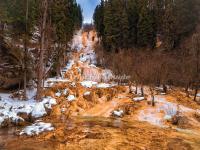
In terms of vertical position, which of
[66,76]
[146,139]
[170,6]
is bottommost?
[146,139]

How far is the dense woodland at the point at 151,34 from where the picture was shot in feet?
112

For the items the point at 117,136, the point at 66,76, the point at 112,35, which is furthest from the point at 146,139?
the point at 112,35

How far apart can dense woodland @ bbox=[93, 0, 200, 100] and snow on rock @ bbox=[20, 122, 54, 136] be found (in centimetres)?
1459

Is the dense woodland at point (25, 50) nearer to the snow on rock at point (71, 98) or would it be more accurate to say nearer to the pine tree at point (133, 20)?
the snow on rock at point (71, 98)

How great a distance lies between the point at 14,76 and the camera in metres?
29.5

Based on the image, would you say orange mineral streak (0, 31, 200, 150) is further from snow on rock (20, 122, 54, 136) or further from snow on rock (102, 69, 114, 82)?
snow on rock (102, 69, 114, 82)

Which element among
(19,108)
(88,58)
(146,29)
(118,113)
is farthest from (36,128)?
(88,58)

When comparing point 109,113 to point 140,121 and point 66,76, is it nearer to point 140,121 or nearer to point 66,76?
point 140,121

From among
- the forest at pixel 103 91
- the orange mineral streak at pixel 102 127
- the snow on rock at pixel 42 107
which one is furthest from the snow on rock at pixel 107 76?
the snow on rock at pixel 42 107

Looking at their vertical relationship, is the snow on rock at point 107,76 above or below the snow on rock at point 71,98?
above

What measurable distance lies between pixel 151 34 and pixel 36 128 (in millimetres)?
34236

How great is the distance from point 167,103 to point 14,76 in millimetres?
14266

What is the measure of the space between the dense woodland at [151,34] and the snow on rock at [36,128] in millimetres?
14594

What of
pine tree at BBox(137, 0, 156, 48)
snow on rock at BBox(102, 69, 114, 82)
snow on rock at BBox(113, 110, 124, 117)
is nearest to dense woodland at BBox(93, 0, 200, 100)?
pine tree at BBox(137, 0, 156, 48)
